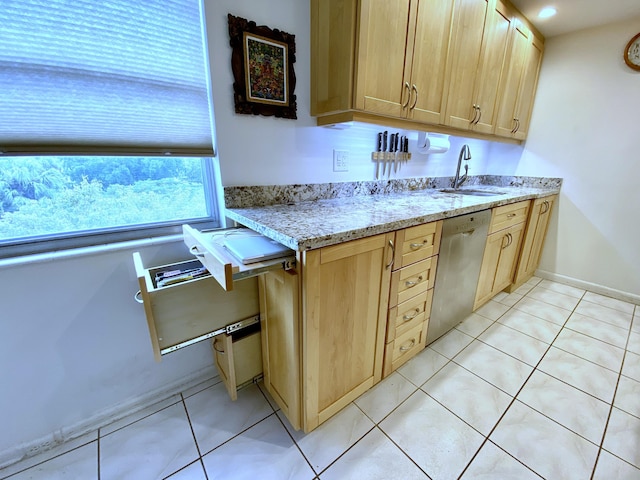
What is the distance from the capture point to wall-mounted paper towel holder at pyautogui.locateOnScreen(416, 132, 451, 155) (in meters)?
1.98

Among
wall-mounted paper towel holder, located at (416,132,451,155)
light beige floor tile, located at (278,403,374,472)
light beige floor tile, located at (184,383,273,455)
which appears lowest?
light beige floor tile, located at (184,383,273,455)

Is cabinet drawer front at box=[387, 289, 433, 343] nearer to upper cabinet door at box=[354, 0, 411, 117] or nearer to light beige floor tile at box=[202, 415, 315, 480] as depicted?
light beige floor tile at box=[202, 415, 315, 480]

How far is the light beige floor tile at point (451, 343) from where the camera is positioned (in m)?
1.72

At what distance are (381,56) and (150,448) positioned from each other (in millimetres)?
2037

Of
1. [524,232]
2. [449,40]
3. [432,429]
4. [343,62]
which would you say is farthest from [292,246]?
[524,232]

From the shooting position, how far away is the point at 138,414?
131 centimetres

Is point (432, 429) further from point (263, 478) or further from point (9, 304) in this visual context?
point (9, 304)

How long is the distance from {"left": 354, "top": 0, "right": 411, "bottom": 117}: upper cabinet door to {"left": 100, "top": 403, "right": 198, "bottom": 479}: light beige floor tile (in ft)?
5.54

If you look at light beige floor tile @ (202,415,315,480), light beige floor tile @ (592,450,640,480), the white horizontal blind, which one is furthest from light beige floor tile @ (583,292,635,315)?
the white horizontal blind

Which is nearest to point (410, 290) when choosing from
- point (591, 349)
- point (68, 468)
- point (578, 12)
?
point (591, 349)

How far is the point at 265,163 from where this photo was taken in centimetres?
142

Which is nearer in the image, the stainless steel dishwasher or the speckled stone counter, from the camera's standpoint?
the speckled stone counter

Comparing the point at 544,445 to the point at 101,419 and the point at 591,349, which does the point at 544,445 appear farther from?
the point at 101,419

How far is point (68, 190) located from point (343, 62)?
1.28 m
